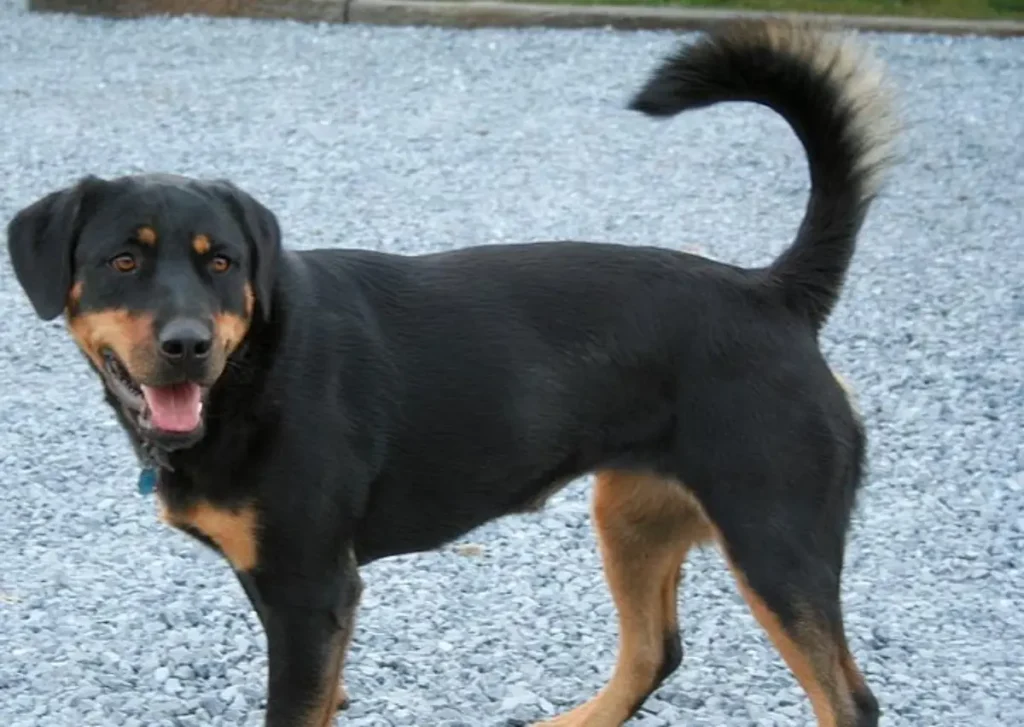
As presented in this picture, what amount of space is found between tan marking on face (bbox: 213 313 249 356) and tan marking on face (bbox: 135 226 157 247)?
0.75ft

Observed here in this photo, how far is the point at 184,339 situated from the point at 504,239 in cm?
539

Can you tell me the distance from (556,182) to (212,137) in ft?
8.12

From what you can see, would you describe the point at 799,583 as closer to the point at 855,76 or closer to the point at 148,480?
the point at 855,76

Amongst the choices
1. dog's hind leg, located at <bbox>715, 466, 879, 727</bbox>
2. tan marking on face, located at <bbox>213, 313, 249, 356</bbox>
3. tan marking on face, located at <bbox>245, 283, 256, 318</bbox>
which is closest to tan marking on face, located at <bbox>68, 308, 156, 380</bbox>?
tan marking on face, located at <bbox>213, 313, 249, 356</bbox>

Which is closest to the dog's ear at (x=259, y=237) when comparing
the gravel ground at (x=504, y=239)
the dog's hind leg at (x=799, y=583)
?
the dog's hind leg at (x=799, y=583)

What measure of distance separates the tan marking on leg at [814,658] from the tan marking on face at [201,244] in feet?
4.43

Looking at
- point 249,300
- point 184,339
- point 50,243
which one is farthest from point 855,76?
point 50,243

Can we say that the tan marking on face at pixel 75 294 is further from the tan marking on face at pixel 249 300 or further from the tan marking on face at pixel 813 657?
the tan marking on face at pixel 813 657

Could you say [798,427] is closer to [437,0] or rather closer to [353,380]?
[353,380]

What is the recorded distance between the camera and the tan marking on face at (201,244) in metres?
3.32

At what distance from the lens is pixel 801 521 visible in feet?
11.4

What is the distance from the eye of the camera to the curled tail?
3582mm

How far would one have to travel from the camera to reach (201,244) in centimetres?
332

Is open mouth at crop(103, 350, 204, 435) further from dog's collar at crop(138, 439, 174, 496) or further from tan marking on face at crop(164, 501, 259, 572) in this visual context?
tan marking on face at crop(164, 501, 259, 572)
